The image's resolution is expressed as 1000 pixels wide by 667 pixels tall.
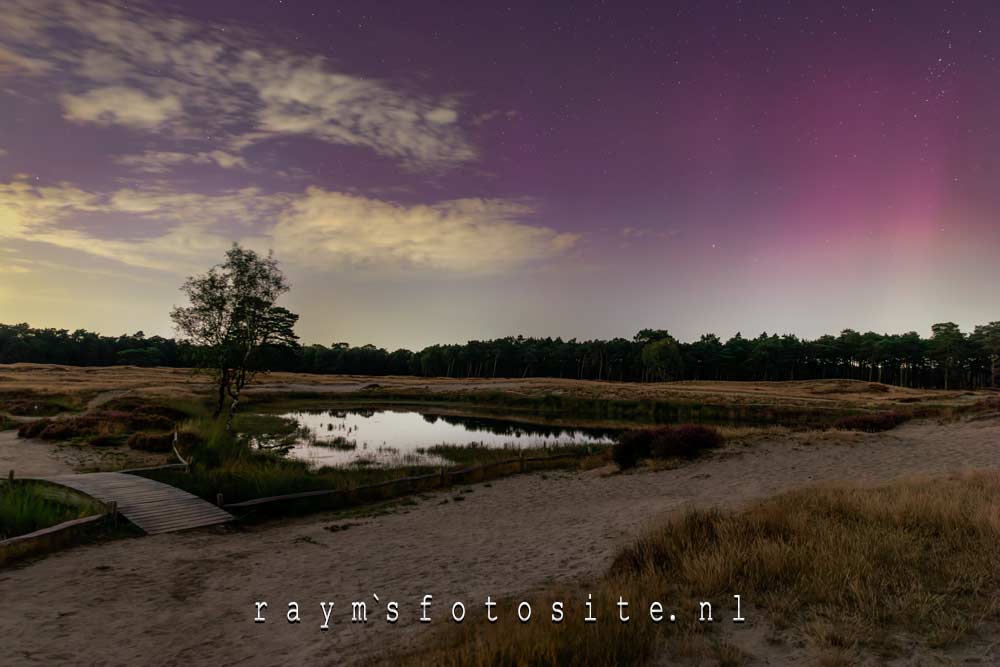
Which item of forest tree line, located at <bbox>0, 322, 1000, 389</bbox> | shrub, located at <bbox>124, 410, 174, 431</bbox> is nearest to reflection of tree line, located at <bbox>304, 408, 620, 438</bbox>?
shrub, located at <bbox>124, 410, 174, 431</bbox>

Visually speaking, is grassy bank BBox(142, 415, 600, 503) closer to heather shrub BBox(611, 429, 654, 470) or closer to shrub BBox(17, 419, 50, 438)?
heather shrub BBox(611, 429, 654, 470)

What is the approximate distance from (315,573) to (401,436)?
3076 centimetres

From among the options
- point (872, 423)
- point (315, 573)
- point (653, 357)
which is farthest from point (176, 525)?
point (653, 357)

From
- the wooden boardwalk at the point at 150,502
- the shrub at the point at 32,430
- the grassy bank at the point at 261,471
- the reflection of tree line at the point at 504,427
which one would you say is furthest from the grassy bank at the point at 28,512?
the reflection of tree line at the point at 504,427

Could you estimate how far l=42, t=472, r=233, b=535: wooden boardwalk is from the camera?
47.6 ft

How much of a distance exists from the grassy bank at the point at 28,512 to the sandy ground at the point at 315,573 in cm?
243

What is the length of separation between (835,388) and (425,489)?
83484 mm

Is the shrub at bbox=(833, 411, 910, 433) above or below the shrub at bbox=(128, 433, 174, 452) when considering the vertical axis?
above

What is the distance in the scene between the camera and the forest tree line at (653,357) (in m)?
114

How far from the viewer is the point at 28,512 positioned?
44.1ft

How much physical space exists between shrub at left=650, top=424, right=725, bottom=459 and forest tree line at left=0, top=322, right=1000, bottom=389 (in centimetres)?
8946

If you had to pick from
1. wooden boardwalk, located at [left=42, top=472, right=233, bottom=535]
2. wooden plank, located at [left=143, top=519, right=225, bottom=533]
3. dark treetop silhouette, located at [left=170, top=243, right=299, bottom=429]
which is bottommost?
wooden plank, located at [left=143, top=519, right=225, bottom=533]

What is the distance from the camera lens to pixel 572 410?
2522 inches

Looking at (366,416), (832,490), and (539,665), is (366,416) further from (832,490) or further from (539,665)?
(539,665)
